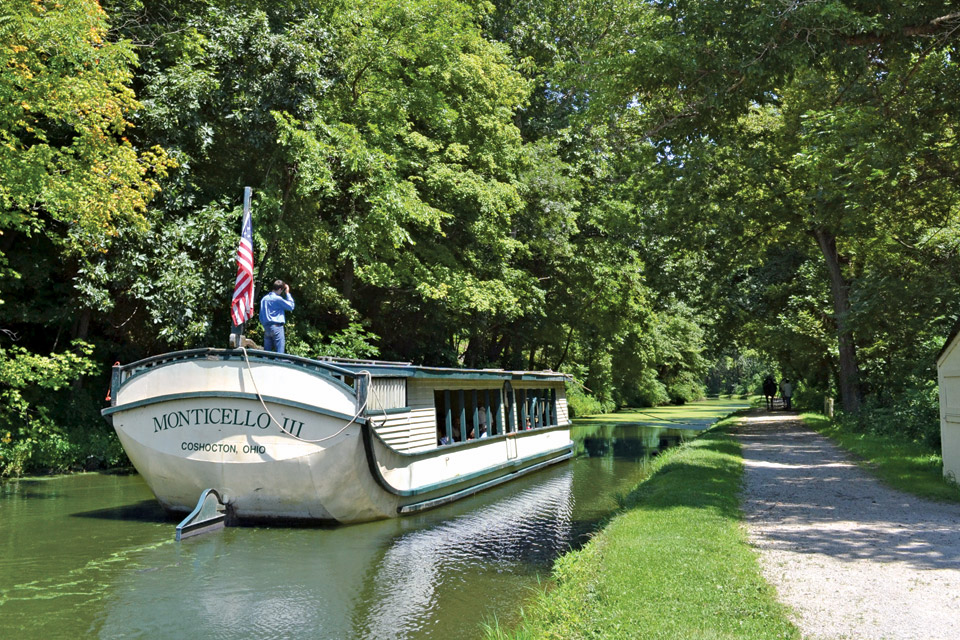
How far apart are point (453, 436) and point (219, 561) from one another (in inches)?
299

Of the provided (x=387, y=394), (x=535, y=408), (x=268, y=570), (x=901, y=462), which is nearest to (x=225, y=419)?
(x=387, y=394)

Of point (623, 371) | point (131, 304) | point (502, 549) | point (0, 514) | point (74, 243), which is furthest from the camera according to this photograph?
point (623, 371)

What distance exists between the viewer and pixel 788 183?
902 inches

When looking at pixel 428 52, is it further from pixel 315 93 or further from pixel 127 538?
pixel 127 538

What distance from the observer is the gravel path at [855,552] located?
20.5 ft

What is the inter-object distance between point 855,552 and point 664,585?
2.85 m

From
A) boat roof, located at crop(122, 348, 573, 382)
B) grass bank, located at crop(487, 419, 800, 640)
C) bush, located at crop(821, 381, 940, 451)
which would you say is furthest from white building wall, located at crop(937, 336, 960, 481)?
boat roof, located at crop(122, 348, 573, 382)

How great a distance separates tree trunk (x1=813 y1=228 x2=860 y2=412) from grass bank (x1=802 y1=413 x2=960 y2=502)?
2.91m

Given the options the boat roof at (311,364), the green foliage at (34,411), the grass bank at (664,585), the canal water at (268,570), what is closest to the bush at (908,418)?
the canal water at (268,570)

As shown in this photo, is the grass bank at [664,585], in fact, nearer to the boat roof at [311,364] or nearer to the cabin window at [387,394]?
the cabin window at [387,394]

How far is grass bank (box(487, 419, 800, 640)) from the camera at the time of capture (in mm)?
6176

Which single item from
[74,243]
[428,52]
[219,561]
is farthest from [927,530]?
[428,52]

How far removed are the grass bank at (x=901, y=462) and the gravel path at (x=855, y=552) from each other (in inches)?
15.2

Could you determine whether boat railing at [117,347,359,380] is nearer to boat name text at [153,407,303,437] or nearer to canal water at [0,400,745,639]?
boat name text at [153,407,303,437]
